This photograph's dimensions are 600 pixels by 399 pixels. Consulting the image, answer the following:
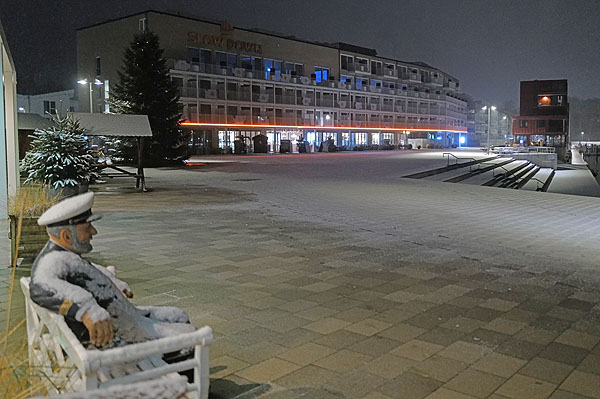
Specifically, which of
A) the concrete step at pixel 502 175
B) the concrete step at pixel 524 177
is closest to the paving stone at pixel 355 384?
the concrete step at pixel 502 175

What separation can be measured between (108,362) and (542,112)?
9929 cm

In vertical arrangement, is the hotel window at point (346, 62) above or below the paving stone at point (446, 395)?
above

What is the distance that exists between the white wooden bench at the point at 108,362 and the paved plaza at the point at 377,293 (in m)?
0.88

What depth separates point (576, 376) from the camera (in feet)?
13.9

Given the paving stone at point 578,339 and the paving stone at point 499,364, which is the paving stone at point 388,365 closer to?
the paving stone at point 499,364

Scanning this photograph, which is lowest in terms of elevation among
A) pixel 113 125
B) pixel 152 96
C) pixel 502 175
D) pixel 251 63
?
pixel 502 175

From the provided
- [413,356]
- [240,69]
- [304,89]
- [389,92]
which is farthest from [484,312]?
[389,92]

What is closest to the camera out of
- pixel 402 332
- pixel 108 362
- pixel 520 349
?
pixel 108 362

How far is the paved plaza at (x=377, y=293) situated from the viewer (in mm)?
4219

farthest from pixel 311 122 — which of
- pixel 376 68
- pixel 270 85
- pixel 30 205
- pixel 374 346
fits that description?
pixel 374 346

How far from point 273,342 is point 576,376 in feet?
7.67

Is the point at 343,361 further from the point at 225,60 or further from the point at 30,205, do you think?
the point at 225,60

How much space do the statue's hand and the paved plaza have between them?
47.6 inches

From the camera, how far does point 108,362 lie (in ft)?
8.71
